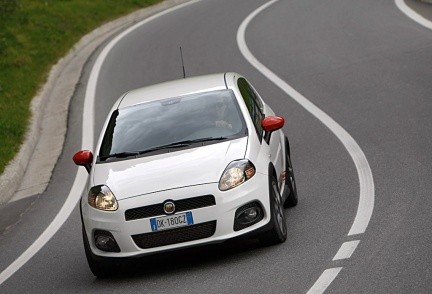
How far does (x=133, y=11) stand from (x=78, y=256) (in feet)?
73.7

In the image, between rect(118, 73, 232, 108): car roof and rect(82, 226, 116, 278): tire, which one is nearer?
rect(82, 226, 116, 278): tire

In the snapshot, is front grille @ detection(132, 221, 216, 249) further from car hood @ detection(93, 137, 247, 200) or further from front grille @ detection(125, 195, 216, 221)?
car hood @ detection(93, 137, 247, 200)

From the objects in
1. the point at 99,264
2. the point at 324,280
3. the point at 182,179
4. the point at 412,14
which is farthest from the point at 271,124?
the point at 412,14

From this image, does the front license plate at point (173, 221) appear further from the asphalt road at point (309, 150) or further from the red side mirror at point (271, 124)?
the red side mirror at point (271, 124)

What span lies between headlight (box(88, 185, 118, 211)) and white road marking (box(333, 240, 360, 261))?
1.95m

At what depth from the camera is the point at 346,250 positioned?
1020cm

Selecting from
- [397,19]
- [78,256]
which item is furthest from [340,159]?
[397,19]

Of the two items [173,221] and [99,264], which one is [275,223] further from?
[99,264]

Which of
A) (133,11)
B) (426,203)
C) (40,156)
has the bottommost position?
(133,11)

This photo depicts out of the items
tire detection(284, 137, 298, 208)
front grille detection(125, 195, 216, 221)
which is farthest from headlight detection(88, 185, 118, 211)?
tire detection(284, 137, 298, 208)

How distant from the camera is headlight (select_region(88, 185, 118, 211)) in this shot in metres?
10.5

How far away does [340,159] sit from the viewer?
15.2 m

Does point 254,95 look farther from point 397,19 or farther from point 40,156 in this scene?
point 397,19

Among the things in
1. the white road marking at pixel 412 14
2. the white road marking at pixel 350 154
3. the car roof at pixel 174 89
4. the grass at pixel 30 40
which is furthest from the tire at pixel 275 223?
the white road marking at pixel 412 14
